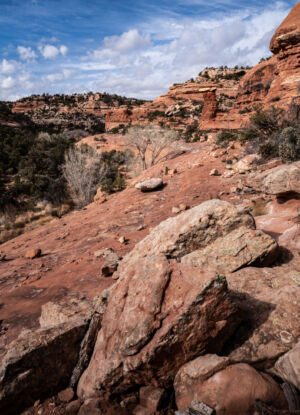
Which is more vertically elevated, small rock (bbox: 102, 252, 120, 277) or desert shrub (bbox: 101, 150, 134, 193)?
desert shrub (bbox: 101, 150, 134, 193)

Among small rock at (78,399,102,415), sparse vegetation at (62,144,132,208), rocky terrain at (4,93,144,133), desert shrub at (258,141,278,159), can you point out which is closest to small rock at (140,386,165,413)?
small rock at (78,399,102,415)

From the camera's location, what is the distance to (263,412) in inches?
72.3

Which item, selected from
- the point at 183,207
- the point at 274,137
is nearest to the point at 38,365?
the point at 183,207

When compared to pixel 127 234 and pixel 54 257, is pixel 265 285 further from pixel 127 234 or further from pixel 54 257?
pixel 54 257

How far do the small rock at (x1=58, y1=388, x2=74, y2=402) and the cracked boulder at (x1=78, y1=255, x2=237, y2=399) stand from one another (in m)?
0.10

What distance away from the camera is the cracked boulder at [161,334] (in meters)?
2.37

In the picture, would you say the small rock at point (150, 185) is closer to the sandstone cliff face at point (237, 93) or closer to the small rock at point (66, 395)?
the sandstone cliff face at point (237, 93)

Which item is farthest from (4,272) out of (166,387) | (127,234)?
(166,387)

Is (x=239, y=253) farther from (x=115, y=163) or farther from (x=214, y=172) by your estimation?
(x=115, y=163)

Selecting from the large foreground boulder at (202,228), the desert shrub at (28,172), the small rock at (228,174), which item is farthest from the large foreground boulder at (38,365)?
the desert shrub at (28,172)

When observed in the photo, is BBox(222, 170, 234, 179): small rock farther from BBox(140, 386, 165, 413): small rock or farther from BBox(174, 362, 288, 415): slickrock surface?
BBox(140, 386, 165, 413): small rock

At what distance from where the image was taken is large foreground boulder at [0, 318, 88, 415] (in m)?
2.49

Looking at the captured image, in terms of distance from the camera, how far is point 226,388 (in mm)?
2064

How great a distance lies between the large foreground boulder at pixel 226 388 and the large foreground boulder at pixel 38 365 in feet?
4.43
